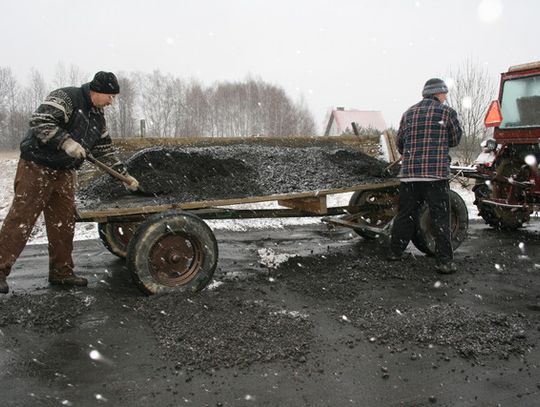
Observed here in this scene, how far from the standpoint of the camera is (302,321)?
3617mm

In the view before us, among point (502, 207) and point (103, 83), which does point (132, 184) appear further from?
point (502, 207)

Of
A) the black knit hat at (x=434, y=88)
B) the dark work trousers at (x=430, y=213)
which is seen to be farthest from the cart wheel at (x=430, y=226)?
the black knit hat at (x=434, y=88)

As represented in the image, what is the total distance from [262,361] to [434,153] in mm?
3020

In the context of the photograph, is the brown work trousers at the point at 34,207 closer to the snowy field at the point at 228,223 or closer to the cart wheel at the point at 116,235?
the cart wheel at the point at 116,235

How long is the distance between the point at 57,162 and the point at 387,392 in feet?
10.3

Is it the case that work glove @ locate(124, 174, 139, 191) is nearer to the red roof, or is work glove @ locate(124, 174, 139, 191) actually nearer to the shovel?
the shovel

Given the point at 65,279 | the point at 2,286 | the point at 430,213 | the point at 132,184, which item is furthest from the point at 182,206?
the point at 430,213

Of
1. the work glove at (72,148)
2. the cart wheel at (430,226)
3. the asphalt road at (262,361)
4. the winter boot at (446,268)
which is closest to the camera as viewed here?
the asphalt road at (262,361)

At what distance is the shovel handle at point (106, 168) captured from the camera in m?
4.09

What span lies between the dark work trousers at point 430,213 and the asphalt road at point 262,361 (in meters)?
0.30

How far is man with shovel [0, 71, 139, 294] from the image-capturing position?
151 inches

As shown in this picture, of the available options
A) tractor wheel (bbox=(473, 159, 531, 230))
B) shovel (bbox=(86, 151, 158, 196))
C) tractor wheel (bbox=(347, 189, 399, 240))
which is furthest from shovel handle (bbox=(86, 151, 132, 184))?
tractor wheel (bbox=(473, 159, 531, 230))

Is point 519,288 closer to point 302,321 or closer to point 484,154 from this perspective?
point 302,321

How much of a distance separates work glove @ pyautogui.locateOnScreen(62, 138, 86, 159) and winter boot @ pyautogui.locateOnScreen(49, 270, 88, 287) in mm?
1320
